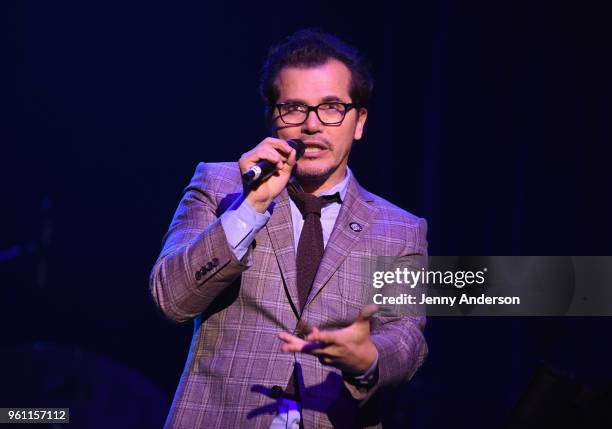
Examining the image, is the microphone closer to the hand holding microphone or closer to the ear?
the hand holding microphone

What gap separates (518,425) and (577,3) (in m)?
2.74

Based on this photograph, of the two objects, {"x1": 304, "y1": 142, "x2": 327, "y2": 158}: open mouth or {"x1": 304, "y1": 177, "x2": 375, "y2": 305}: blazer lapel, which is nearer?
{"x1": 304, "y1": 177, "x2": 375, "y2": 305}: blazer lapel

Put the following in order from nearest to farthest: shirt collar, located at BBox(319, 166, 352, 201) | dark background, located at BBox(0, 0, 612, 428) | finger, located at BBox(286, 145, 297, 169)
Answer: finger, located at BBox(286, 145, 297, 169) < shirt collar, located at BBox(319, 166, 352, 201) < dark background, located at BBox(0, 0, 612, 428)

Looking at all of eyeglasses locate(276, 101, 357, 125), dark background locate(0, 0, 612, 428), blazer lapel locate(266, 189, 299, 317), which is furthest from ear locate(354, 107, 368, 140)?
dark background locate(0, 0, 612, 428)

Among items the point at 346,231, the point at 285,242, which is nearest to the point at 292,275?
the point at 285,242

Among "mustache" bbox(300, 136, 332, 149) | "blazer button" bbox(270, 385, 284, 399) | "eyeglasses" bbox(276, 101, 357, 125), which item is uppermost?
"eyeglasses" bbox(276, 101, 357, 125)

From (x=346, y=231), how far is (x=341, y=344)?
0.58m

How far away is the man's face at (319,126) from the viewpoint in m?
2.04

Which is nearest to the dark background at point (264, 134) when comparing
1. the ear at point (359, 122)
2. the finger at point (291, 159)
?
the ear at point (359, 122)

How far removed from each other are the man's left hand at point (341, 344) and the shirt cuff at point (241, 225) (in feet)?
0.92

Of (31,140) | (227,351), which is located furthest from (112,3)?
(227,351)

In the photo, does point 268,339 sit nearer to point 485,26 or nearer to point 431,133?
point 431,133

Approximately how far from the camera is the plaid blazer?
5.53 ft

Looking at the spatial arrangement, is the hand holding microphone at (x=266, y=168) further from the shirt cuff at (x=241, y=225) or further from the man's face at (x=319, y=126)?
the man's face at (x=319, y=126)
